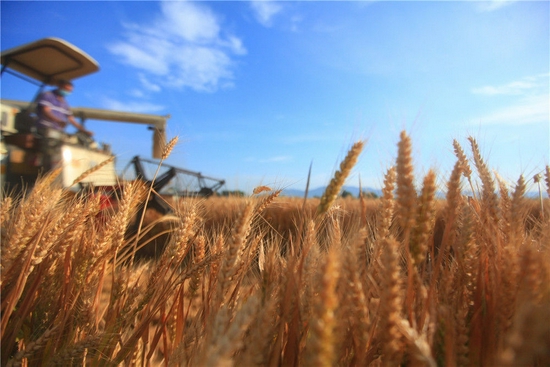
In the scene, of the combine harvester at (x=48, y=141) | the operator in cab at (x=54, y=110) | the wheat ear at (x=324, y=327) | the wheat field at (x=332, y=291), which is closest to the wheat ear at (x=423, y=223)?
the wheat field at (x=332, y=291)

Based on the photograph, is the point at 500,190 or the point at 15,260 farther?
the point at 500,190

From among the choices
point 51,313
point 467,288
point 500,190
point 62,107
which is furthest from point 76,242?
point 62,107

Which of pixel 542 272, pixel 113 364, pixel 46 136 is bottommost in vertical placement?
pixel 113 364

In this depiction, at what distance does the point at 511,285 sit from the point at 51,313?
132 cm

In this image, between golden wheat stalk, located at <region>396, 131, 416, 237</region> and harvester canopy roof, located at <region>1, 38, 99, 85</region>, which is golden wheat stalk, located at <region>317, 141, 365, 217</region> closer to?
golden wheat stalk, located at <region>396, 131, 416, 237</region>

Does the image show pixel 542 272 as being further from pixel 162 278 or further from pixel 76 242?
pixel 76 242

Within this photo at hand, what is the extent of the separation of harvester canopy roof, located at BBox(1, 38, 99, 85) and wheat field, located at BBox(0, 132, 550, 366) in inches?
238

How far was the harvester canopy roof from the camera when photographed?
5.49 metres

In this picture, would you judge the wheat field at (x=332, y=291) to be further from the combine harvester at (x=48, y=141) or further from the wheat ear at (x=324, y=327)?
the combine harvester at (x=48, y=141)

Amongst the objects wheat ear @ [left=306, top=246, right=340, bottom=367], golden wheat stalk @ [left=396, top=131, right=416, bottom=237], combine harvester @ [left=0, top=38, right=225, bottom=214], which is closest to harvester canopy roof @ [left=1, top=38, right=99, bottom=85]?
combine harvester @ [left=0, top=38, right=225, bottom=214]

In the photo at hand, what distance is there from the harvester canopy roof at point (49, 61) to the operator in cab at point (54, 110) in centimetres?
65

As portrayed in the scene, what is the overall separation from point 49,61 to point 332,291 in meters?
7.75

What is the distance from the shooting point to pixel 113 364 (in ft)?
2.80

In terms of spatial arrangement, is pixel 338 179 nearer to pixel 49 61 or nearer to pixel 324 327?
pixel 324 327
